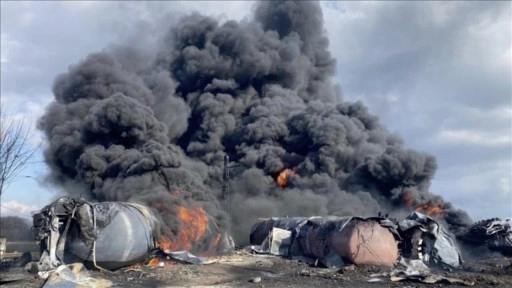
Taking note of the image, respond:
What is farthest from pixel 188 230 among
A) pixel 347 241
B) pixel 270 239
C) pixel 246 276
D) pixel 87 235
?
pixel 347 241

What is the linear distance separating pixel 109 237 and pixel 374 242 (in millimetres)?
12336

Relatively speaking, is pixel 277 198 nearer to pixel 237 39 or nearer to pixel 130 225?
pixel 237 39

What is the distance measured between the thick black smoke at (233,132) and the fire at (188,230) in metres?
1.81

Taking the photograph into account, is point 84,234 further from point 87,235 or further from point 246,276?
point 246,276

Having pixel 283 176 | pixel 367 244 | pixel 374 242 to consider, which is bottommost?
pixel 367 244

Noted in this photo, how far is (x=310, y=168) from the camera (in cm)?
5319

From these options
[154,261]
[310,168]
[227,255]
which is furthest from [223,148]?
[154,261]

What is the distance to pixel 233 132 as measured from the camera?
188ft

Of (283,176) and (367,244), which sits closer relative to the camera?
(367,244)

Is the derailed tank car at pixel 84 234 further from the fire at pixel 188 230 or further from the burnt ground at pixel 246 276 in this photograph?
the fire at pixel 188 230

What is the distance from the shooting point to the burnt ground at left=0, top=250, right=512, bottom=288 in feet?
65.2

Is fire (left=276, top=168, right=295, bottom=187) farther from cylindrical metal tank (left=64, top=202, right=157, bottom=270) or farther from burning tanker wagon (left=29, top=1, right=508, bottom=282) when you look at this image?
cylindrical metal tank (left=64, top=202, right=157, bottom=270)

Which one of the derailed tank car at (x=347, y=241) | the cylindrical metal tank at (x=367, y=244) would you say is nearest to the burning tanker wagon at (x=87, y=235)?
the derailed tank car at (x=347, y=241)

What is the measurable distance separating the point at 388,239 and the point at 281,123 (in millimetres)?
31368
